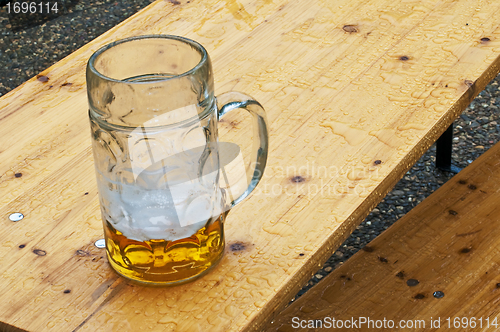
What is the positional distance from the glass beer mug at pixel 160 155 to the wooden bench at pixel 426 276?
44 cm

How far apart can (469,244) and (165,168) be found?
30.6 inches

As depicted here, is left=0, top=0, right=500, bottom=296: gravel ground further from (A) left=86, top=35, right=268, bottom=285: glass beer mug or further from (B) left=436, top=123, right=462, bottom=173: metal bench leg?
(A) left=86, top=35, right=268, bottom=285: glass beer mug

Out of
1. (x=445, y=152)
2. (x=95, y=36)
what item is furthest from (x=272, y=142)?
(x=95, y=36)

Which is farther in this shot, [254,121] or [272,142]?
[272,142]

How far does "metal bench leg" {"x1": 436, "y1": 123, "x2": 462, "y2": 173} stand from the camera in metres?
1.88

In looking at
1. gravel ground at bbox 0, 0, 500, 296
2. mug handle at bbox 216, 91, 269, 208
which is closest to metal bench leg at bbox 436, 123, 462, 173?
gravel ground at bbox 0, 0, 500, 296

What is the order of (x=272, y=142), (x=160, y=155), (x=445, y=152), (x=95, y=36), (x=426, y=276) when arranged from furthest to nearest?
1. (x=95, y=36)
2. (x=445, y=152)
3. (x=426, y=276)
4. (x=272, y=142)
5. (x=160, y=155)

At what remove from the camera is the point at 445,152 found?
1.92 metres

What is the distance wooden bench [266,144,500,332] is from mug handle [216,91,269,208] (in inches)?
17.2

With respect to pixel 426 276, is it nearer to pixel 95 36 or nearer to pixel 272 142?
pixel 272 142

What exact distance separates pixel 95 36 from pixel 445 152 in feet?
5.11

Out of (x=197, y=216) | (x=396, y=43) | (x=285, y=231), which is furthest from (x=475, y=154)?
(x=197, y=216)

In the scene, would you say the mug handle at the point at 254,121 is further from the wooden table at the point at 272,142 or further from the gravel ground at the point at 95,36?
the gravel ground at the point at 95,36

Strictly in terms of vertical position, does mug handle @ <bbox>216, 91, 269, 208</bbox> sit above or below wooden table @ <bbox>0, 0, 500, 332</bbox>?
above
